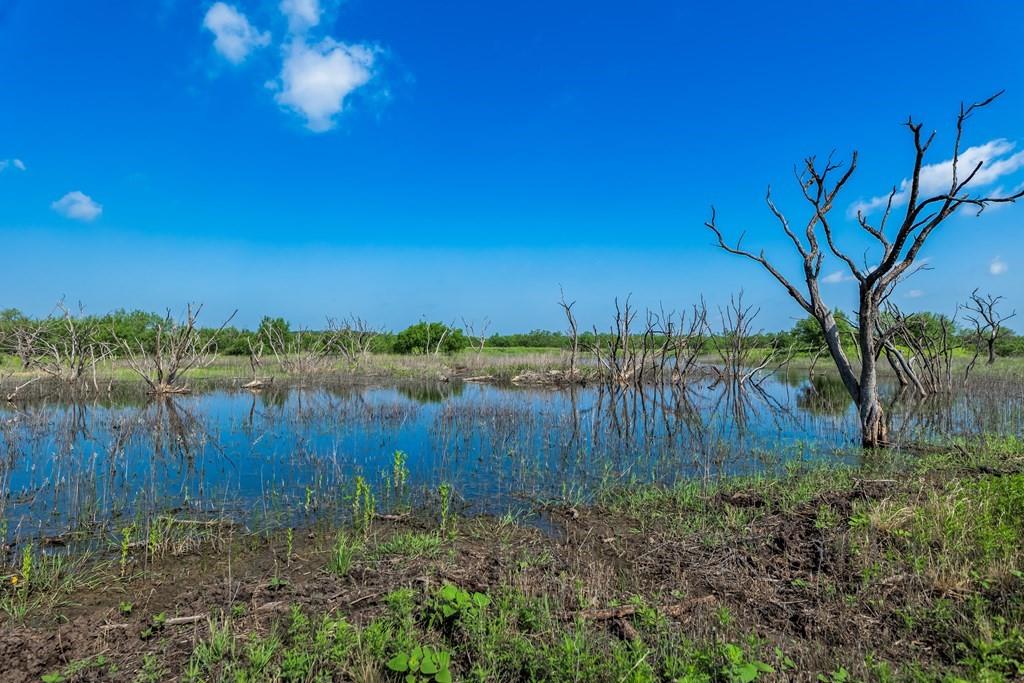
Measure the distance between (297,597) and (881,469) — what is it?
837 centimetres

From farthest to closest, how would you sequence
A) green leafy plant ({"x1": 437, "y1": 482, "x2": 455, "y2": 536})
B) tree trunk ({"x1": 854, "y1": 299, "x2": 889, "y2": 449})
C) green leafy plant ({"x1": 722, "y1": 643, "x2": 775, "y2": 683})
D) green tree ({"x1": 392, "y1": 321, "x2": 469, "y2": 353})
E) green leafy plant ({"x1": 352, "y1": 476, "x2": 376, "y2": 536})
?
green tree ({"x1": 392, "y1": 321, "x2": 469, "y2": 353}) < tree trunk ({"x1": 854, "y1": 299, "x2": 889, "y2": 449}) < green leafy plant ({"x1": 352, "y1": 476, "x2": 376, "y2": 536}) < green leafy plant ({"x1": 437, "y1": 482, "x2": 455, "y2": 536}) < green leafy plant ({"x1": 722, "y1": 643, "x2": 775, "y2": 683})

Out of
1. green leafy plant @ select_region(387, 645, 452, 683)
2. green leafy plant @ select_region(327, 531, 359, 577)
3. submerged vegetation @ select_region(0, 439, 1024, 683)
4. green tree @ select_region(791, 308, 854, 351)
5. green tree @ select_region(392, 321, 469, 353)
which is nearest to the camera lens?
green leafy plant @ select_region(387, 645, 452, 683)

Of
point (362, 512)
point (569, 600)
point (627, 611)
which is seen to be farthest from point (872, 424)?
point (362, 512)

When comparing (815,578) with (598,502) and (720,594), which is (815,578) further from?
(598,502)

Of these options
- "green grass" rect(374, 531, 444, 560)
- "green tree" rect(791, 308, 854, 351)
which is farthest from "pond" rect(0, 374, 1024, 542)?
"green tree" rect(791, 308, 854, 351)

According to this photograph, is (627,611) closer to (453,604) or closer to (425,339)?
(453,604)

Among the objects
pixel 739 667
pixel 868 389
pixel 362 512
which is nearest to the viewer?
pixel 739 667

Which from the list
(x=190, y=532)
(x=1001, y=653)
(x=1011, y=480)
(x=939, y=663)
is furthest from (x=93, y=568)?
(x=1011, y=480)

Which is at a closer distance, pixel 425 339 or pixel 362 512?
pixel 362 512

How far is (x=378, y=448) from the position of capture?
10.8m

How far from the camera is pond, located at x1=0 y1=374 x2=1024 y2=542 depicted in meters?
7.06

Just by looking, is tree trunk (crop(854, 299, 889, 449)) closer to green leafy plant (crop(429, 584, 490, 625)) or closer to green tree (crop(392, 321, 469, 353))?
green leafy plant (crop(429, 584, 490, 625))

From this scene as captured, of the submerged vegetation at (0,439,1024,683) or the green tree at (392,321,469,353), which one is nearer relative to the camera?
the submerged vegetation at (0,439,1024,683)

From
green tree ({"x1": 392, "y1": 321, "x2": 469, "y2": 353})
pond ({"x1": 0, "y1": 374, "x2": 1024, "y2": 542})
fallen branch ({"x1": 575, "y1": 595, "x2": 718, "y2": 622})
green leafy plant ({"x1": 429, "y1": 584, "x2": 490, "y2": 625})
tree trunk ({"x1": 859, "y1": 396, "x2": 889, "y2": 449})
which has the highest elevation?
green tree ({"x1": 392, "y1": 321, "x2": 469, "y2": 353})
